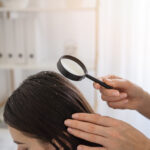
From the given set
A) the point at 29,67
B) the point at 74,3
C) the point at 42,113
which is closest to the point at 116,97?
the point at 42,113

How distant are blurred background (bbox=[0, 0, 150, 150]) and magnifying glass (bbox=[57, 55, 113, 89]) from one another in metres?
0.81

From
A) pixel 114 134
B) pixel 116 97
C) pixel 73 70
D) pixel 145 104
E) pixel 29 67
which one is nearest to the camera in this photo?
pixel 114 134

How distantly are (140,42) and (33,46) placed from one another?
88cm

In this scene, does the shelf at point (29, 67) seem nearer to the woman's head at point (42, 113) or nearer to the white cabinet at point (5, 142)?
the white cabinet at point (5, 142)

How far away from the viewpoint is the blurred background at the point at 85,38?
5.79ft

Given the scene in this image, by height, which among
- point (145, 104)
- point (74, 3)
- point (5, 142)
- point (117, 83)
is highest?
point (74, 3)

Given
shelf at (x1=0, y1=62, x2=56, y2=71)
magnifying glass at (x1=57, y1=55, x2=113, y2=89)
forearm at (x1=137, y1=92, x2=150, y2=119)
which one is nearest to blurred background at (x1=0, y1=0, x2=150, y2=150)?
shelf at (x1=0, y1=62, x2=56, y2=71)

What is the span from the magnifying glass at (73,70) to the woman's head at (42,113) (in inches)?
2.9

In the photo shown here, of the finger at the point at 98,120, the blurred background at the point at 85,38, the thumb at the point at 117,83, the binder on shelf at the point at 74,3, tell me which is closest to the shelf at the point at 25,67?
the blurred background at the point at 85,38

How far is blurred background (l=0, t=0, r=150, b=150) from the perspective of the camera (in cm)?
177

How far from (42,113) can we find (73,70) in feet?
0.67

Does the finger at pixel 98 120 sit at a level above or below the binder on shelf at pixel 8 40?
below

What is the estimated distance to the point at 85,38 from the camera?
6.57 ft

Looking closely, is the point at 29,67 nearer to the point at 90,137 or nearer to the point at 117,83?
the point at 117,83
